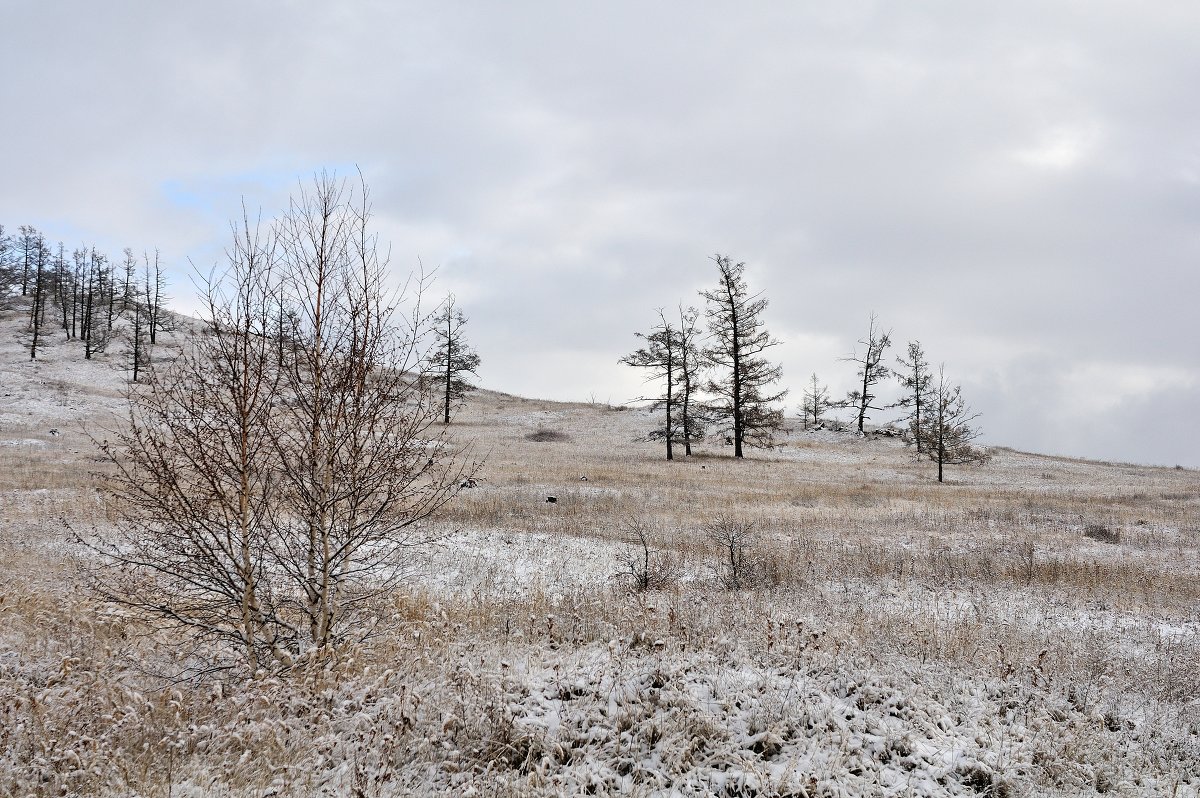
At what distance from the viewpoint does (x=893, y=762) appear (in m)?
4.44

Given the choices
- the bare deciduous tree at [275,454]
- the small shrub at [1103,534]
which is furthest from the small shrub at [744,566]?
the small shrub at [1103,534]

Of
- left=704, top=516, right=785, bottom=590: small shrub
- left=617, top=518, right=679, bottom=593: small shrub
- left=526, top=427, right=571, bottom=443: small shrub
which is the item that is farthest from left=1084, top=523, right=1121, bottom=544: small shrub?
left=526, top=427, right=571, bottom=443: small shrub

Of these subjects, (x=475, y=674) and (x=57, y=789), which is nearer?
(x=57, y=789)

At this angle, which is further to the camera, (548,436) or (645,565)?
(548,436)

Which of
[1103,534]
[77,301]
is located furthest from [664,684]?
[77,301]

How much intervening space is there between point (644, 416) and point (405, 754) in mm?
50037

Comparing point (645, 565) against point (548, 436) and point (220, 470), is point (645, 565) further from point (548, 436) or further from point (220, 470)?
point (548, 436)

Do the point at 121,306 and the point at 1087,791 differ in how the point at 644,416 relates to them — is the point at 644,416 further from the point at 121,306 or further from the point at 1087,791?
the point at 121,306

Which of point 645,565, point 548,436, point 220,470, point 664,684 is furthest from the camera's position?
point 548,436

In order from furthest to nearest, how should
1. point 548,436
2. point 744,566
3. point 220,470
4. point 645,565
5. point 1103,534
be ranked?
point 548,436 → point 1103,534 → point 744,566 → point 645,565 → point 220,470

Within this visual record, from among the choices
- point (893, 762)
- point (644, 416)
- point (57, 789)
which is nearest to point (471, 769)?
point (57, 789)

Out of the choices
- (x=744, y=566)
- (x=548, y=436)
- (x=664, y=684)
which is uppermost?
(x=548, y=436)

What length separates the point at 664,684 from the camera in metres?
5.16

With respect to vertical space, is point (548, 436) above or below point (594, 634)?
above
